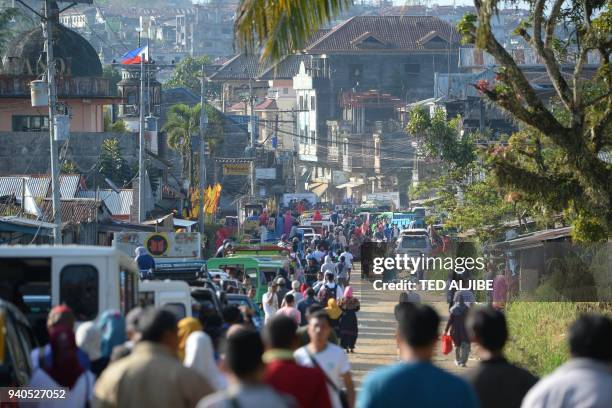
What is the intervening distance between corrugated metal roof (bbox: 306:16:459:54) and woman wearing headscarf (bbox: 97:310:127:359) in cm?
11526

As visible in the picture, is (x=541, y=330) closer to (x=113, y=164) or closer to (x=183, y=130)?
(x=113, y=164)

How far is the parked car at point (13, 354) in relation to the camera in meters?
10.3

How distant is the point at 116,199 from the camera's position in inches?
1821

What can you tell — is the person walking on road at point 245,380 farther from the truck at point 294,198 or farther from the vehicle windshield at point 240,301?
the truck at point 294,198

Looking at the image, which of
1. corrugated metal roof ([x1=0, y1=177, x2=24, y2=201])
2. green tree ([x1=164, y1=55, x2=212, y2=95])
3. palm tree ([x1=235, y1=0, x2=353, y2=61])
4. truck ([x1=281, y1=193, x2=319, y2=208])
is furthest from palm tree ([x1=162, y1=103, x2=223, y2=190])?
green tree ([x1=164, y1=55, x2=212, y2=95])

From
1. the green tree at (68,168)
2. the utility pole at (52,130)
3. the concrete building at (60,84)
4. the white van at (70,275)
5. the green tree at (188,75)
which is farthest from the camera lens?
the green tree at (188,75)

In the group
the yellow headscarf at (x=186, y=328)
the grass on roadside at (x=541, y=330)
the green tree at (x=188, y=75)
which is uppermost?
the green tree at (x=188, y=75)

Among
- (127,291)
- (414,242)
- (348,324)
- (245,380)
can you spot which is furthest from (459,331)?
(414,242)

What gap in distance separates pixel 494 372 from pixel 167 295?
831 centimetres

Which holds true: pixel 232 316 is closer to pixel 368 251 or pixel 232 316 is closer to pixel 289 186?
pixel 368 251

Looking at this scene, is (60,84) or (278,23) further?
(60,84)

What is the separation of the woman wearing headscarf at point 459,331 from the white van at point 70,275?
11058mm

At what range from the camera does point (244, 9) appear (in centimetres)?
1323

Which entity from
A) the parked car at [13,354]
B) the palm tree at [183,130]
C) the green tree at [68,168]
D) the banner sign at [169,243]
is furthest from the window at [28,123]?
the parked car at [13,354]
